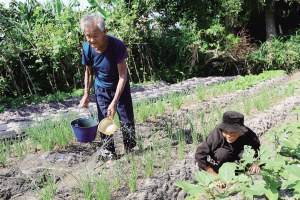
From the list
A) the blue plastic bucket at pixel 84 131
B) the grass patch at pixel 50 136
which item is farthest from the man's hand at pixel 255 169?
the grass patch at pixel 50 136

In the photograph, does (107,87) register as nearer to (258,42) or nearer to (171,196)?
(171,196)

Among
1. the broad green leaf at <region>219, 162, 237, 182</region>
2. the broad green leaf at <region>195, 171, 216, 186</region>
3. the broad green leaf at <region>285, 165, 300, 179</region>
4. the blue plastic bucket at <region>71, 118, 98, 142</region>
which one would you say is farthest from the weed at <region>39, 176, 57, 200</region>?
the broad green leaf at <region>285, 165, 300, 179</region>

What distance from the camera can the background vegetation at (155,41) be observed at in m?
11.2

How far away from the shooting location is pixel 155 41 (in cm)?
1353

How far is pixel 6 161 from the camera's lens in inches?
196

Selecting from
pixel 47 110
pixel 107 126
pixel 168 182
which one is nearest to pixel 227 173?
pixel 168 182

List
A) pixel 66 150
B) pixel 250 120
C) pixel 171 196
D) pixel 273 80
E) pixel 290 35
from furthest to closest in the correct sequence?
pixel 290 35 < pixel 273 80 < pixel 250 120 < pixel 66 150 < pixel 171 196

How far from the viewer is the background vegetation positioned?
36.7 feet

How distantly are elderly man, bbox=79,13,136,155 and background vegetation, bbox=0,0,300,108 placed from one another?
5736 millimetres

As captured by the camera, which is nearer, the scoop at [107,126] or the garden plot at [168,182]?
the garden plot at [168,182]

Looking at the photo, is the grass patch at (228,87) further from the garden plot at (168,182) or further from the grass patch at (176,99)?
the garden plot at (168,182)

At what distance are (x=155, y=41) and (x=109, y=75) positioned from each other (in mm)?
8943

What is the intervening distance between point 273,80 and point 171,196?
7383mm

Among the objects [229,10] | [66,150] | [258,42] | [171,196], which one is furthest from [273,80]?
[171,196]
